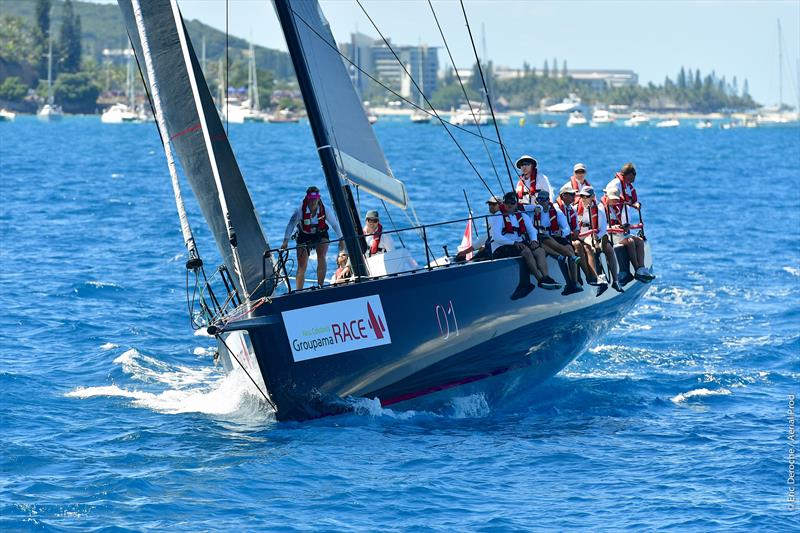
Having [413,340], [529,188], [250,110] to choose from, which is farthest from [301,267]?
[250,110]

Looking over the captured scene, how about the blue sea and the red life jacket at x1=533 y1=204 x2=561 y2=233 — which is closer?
the blue sea

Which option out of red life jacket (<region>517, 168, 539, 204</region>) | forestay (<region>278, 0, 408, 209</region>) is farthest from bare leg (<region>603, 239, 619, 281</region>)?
forestay (<region>278, 0, 408, 209</region>)

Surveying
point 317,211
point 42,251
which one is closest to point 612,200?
point 317,211

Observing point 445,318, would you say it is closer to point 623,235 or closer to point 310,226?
point 310,226

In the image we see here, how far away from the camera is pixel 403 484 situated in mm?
10695

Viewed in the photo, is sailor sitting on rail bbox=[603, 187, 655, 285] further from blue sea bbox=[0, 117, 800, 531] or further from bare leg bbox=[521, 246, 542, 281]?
bare leg bbox=[521, 246, 542, 281]

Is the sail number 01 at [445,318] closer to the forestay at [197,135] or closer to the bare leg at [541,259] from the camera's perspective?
the bare leg at [541,259]

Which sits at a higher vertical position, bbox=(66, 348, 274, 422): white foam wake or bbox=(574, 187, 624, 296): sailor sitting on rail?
bbox=(574, 187, 624, 296): sailor sitting on rail

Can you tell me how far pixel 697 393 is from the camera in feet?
47.8

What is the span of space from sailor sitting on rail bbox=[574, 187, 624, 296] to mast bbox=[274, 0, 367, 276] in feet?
9.84

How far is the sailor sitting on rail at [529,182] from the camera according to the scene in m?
14.5

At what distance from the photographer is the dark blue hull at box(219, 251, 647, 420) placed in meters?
11.9

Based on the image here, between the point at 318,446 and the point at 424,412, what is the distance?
5.11ft

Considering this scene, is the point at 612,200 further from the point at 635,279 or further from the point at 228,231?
the point at 228,231
